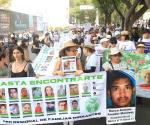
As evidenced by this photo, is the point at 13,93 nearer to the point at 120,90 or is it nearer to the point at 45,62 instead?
the point at 120,90

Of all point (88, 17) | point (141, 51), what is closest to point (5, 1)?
point (88, 17)

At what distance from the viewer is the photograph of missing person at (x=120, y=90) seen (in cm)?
671

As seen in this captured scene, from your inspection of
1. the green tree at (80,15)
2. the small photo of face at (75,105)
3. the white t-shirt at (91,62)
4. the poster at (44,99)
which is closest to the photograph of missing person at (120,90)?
the poster at (44,99)

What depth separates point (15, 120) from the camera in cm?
643

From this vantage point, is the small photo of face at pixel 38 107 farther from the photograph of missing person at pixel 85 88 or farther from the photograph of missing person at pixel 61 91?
the photograph of missing person at pixel 85 88

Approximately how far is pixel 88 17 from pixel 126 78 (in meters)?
95.6

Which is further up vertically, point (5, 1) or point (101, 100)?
point (5, 1)

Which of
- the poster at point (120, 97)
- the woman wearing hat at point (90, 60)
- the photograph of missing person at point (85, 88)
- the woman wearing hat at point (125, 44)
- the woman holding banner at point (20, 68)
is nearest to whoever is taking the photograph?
the photograph of missing person at point (85, 88)

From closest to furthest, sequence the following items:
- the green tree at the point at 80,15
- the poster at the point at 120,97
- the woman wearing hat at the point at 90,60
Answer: the poster at the point at 120,97
the woman wearing hat at the point at 90,60
the green tree at the point at 80,15

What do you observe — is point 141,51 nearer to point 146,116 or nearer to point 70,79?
point 146,116

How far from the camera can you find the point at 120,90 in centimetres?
678

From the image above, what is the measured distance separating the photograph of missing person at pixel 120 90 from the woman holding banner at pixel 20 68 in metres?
1.35

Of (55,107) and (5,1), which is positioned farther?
(5,1)

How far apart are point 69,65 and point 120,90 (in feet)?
2.92
